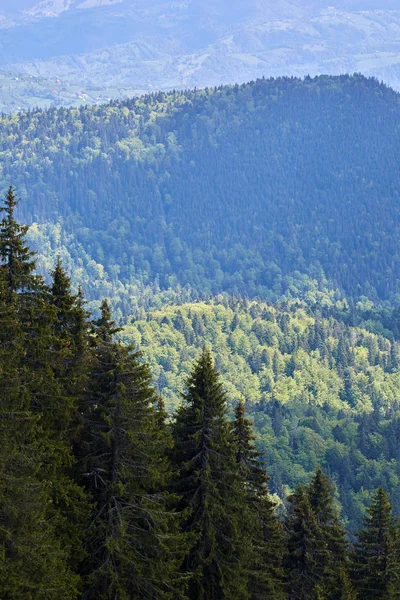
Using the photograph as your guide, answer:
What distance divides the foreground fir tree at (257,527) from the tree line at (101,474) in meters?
0.19

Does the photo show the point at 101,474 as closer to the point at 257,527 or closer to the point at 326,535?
the point at 257,527

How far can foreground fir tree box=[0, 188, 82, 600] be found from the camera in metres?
32.3

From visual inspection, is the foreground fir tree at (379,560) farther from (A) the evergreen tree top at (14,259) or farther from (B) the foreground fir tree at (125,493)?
(A) the evergreen tree top at (14,259)

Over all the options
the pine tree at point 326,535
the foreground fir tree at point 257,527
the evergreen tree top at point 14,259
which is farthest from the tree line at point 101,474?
the pine tree at point 326,535

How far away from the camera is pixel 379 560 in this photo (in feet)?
165

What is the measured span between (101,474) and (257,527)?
11870 millimetres

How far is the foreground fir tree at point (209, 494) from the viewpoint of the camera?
4072 centimetres

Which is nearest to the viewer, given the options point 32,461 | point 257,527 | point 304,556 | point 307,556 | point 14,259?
point 32,461

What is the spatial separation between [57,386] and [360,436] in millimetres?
161559

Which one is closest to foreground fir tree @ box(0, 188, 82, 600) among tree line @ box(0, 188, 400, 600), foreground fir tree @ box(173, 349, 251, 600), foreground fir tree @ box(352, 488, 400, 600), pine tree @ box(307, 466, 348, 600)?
tree line @ box(0, 188, 400, 600)

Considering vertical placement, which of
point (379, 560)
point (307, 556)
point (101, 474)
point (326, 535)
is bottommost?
point (379, 560)

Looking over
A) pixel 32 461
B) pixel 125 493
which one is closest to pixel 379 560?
pixel 125 493

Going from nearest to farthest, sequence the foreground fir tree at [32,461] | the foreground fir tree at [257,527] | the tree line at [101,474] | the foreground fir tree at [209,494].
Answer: the foreground fir tree at [32,461]
the tree line at [101,474]
the foreground fir tree at [209,494]
the foreground fir tree at [257,527]

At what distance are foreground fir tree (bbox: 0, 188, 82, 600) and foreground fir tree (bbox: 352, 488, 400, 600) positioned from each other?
763 inches
